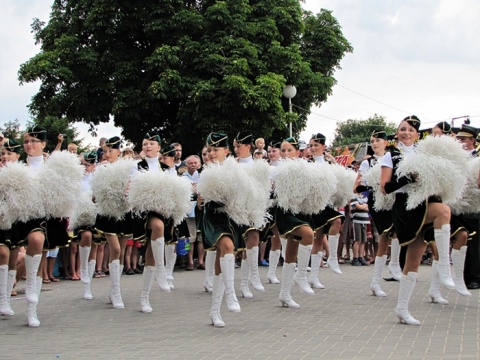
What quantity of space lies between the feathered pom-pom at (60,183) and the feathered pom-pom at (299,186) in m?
2.66

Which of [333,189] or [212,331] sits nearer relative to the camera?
[212,331]

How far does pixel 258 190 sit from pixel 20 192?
2.95 m

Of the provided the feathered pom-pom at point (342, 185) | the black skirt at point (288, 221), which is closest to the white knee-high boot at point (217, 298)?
the black skirt at point (288, 221)

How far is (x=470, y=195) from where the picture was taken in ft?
30.7

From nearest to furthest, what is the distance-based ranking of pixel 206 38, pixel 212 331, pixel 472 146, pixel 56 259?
pixel 212 331 → pixel 472 146 → pixel 56 259 → pixel 206 38

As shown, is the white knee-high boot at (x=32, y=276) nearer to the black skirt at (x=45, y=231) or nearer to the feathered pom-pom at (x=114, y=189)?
the black skirt at (x=45, y=231)

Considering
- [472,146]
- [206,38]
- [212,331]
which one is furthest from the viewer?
[206,38]

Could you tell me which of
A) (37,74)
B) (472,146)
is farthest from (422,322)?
(37,74)

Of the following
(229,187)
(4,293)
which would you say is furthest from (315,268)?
(4,293)

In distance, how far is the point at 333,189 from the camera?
31.0 feet

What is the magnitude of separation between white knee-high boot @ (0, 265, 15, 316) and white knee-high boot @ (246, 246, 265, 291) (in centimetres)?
370

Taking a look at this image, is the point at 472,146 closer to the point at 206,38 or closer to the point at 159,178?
the point at 159,178

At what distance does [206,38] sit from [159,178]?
17.0 metres

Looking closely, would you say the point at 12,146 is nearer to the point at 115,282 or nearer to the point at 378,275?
the point at 115,282
